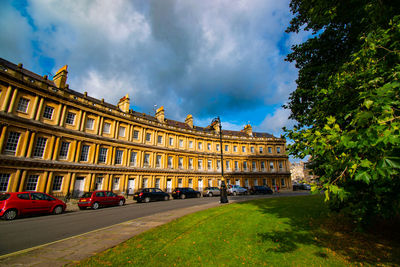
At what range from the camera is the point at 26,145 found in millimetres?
18984

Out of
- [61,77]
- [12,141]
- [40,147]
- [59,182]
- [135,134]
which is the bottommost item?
[59,182]

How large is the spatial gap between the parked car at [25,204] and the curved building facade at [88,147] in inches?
332

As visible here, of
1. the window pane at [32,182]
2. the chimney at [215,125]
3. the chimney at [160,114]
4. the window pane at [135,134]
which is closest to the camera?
the window pane at [32,182]

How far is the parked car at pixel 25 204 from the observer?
36.3 feet

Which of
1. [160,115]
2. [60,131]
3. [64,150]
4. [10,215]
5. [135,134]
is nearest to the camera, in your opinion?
[10,215]

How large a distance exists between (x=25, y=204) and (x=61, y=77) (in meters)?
17.8

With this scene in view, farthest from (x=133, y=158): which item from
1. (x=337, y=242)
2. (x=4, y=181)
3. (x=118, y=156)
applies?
(x=337, y=242)

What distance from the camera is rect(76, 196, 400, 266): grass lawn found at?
456 cm

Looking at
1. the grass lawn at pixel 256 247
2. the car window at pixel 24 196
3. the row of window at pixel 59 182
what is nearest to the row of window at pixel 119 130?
the row of window at pixel 59 182

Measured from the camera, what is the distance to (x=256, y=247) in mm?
5328

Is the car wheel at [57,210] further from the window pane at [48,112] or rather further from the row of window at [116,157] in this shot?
the window pane at [48,112]

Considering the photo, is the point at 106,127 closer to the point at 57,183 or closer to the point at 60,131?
the point at 60,131

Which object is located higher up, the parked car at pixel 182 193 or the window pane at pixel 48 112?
the window pane at pixel 48 112

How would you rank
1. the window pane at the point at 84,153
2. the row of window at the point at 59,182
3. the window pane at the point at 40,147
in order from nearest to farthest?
1. the row of window at the point at 59,182
2. the window pane at the point at 40,147
3. the window pane at the point at 84,153
